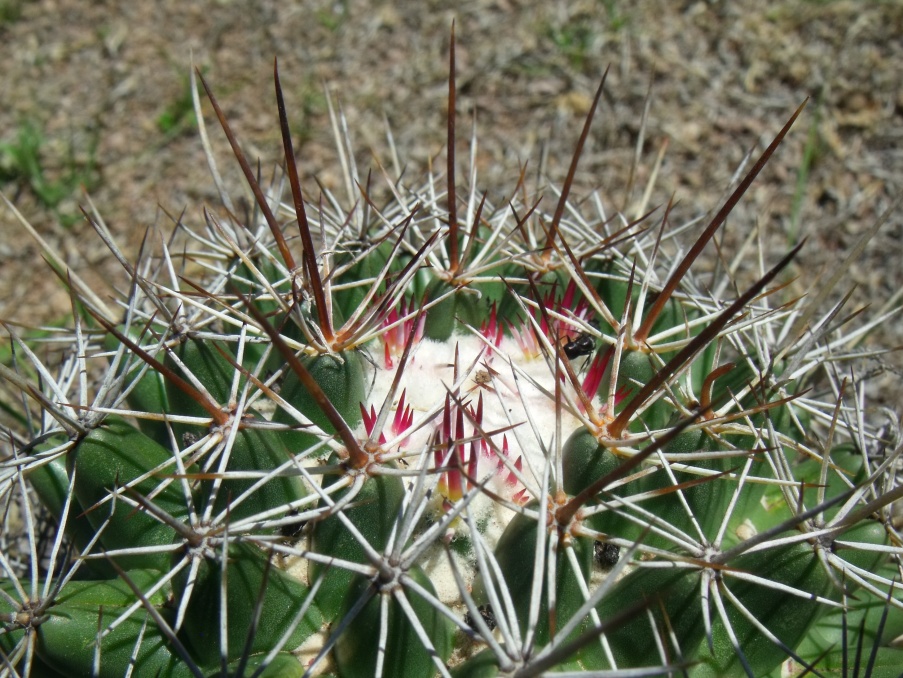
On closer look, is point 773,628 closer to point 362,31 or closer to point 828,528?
point 828,528

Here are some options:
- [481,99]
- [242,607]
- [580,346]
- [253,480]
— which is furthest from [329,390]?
[481,99]

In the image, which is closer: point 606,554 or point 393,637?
point 393,637

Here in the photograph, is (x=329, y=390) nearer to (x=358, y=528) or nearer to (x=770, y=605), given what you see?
(x=358, y=528)

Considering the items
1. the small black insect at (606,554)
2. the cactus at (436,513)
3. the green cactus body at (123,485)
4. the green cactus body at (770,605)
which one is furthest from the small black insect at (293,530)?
the green cactus body at (770,605)

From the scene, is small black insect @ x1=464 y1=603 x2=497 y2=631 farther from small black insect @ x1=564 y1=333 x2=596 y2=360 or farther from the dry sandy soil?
the dry sandy soil

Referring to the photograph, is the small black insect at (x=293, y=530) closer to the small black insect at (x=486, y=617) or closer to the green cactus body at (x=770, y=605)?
the small black insect at (x=486, y=617)

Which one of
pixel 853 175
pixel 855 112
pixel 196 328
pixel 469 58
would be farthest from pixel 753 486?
pixel 469 58

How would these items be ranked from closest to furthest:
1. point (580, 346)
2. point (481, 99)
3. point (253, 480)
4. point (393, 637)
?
point (393, 637)
point (253, 480)
point (580, 346)
point (481, 99)
